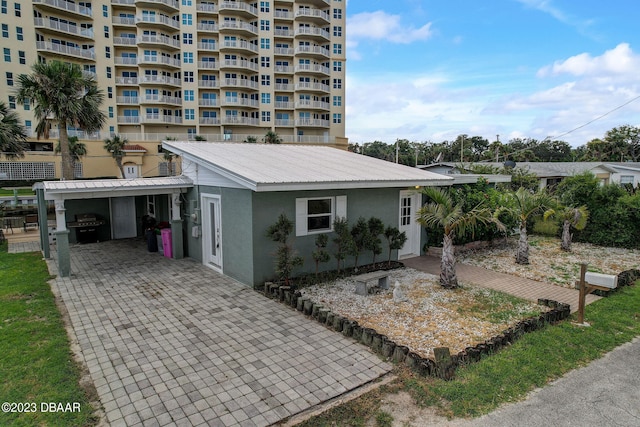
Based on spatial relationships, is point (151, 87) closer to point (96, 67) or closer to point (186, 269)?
point (96, 67)

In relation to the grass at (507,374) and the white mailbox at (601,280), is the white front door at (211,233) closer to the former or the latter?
the grass at (507,374)

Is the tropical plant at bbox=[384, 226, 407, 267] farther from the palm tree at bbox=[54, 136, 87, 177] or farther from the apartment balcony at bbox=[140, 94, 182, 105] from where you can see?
the apartment balcony at bbox=[140, 94, 182, 105]

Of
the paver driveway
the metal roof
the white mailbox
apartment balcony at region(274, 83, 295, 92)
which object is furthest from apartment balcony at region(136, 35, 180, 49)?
the white mailbox

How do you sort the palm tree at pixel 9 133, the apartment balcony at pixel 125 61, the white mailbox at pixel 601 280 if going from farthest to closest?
1. the apartment balcony at pixel 125 61
2. the palm tree at pixel 9 133
3. the white mailbox at pixel 601 280

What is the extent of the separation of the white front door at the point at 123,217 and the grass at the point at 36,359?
6.65 metres

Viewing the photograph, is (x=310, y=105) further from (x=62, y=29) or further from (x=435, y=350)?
(x=435, y=350)

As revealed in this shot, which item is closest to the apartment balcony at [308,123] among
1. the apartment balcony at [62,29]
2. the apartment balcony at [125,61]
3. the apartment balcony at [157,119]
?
the apartment balcony at [157,119]

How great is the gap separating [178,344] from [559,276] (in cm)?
971

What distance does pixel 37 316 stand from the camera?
23.1ft

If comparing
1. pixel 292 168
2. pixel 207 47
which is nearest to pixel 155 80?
pixel 207 47

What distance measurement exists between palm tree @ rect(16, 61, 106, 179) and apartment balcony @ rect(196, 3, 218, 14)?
3584cm

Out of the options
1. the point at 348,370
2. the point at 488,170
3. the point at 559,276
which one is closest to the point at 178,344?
the point at 348,370

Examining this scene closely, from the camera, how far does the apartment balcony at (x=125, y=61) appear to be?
46.4 m

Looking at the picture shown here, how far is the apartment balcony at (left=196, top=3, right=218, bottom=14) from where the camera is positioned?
49.9 m
